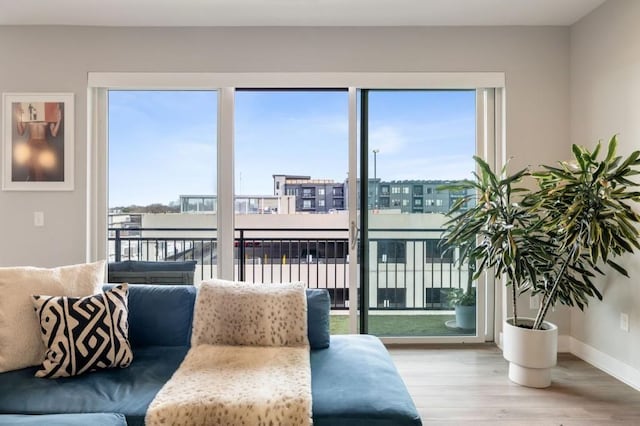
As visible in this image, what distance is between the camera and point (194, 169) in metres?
3.35

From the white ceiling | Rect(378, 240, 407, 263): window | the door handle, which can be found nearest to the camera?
the white ceiling

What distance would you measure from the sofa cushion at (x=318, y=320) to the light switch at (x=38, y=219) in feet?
7.86

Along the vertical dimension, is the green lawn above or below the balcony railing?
below

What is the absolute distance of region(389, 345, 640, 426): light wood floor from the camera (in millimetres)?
2213

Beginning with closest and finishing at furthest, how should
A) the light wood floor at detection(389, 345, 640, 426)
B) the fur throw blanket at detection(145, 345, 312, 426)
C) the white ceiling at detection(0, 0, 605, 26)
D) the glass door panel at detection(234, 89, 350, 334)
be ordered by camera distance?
the fur throw blanket at detection(145, 345, 312, 426) < the light wood floor at detection(389, 345, 640, 426) < the white ceiling at detection(0, 0, 605, 26) < the glass door panel at detection(234, 89, 350, 334)

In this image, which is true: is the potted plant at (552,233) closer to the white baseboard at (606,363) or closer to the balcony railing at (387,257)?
the white baseboard at (606,363)

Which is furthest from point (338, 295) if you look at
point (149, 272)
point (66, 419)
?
point (66, 419)

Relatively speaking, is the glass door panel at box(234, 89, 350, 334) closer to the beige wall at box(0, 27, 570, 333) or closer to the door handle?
the door handle

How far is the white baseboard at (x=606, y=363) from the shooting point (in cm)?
260

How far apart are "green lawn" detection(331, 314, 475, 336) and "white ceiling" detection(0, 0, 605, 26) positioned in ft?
A: 7.94

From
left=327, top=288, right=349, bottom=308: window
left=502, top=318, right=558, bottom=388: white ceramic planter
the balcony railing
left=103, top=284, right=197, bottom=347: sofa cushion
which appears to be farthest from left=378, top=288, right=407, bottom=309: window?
left=103, top=284, right=197, bottom=347: sofa cushion

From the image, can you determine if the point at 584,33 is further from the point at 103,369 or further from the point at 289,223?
the point at 103,369

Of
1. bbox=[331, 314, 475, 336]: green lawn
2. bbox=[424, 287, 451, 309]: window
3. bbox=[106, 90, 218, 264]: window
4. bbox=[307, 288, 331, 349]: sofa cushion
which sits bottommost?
bbox=[331, 314, 475, 336]: green lawn

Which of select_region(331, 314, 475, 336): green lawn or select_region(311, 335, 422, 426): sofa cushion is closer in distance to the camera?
select_region(311, 335, 422, 426): sofa cushion
